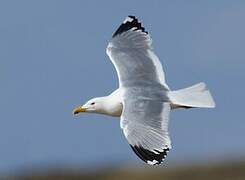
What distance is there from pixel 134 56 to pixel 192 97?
0.91 meters

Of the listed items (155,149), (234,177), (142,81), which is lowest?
(155,149)

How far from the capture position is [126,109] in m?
13.2

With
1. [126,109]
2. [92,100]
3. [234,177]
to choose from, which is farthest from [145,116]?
[234,177]

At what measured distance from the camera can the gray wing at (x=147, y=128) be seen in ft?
41.7

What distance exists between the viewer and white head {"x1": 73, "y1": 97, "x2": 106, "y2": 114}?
46.0 feet

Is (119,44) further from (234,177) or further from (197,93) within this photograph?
(234,177)

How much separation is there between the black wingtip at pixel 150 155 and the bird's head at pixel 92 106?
4.27 feet

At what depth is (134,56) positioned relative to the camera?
1431 cm

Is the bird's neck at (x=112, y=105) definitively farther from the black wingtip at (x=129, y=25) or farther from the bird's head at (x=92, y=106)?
the black wingtip at (x=129, y=25)

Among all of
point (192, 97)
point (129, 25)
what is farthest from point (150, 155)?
point (129, 25)

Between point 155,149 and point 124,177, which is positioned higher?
point 124,177

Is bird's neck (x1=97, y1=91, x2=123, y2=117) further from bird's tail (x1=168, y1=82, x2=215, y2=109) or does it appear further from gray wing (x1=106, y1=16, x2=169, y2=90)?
bird's tail (x1=168, y1=82, x2=215, y2=109)

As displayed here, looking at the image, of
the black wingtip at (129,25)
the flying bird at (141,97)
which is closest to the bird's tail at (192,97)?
the flying bird at (141,97)

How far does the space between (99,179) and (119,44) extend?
21.3ft
